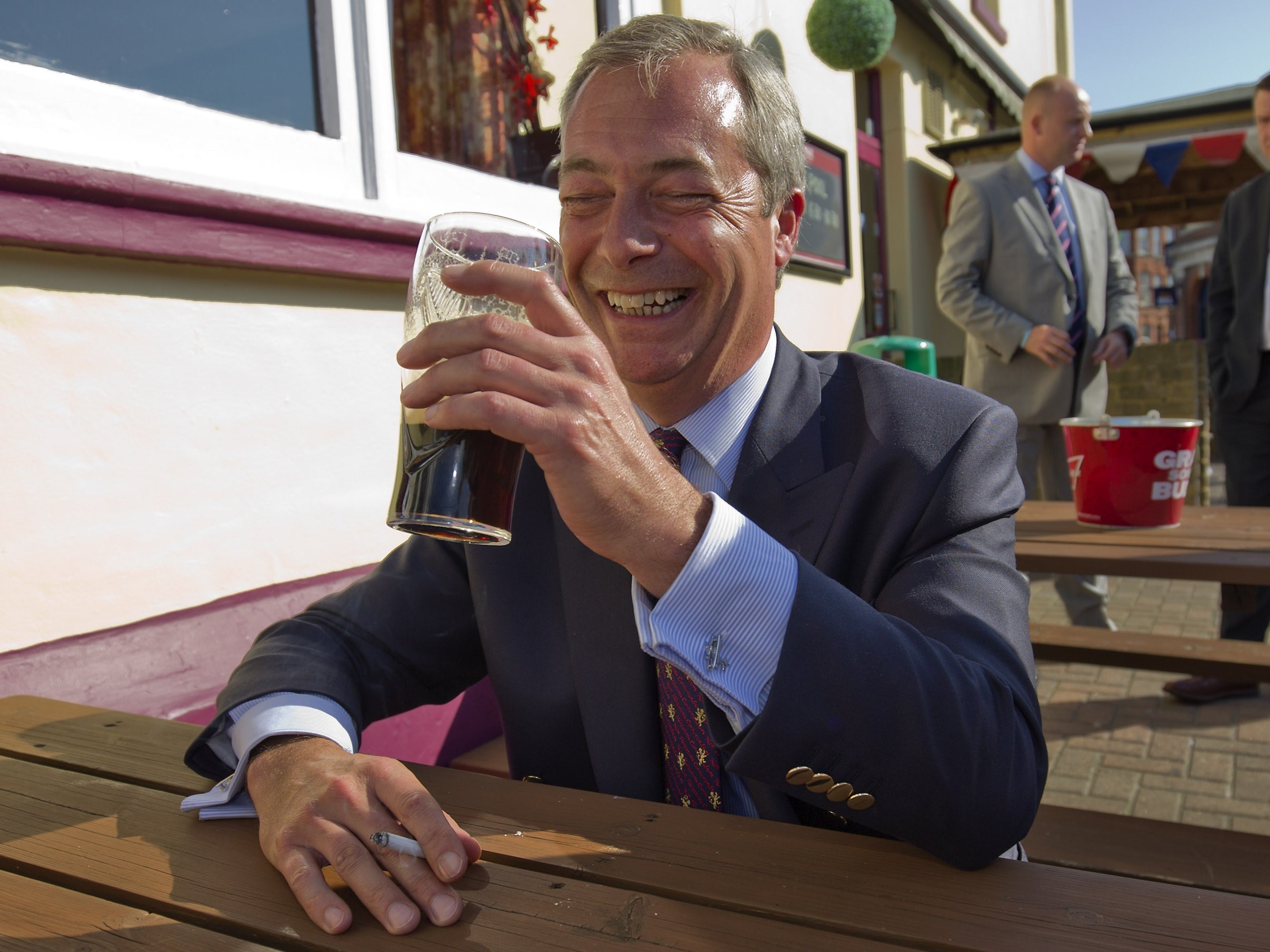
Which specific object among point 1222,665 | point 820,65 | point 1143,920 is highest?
point 820,65

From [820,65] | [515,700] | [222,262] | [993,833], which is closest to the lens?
[993,833]

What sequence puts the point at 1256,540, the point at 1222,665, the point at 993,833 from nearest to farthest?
1. the point at 993,833
2. the point at 1256,540
3. the point at 1222,665

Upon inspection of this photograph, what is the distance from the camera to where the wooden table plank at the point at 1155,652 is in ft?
8.57

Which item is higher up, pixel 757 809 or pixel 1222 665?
pixel 757 809

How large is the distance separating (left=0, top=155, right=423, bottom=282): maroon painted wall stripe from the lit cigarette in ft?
4.59

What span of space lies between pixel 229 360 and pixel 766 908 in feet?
5.87

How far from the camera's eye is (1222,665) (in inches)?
103

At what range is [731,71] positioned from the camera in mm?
1553

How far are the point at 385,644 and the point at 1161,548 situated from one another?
5.72 feet

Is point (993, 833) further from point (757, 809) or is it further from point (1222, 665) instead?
point (1222, 665)

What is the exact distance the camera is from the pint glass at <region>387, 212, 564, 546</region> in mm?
933

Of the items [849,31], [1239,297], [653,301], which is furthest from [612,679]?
[849,31]

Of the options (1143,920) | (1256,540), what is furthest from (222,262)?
(1256,540)

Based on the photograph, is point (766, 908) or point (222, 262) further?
point (222, 262)
